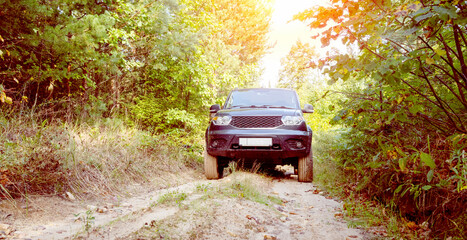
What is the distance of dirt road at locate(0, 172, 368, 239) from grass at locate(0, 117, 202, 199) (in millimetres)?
322

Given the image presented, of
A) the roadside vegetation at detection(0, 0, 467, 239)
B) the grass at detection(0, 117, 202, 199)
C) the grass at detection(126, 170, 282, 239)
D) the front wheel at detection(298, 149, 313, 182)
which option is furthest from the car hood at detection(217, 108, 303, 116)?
the grass at detection(0, 117, 202, 199)

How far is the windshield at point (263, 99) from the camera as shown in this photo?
642cm

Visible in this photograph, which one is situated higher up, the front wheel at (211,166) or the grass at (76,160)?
the grass at (76,160)

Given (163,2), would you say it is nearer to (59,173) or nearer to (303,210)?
(59,173)

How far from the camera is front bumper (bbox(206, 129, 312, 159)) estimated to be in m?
5.36

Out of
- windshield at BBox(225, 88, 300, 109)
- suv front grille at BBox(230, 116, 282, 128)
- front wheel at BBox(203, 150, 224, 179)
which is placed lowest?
front wheel at BBox(203, 150, 224, 179)

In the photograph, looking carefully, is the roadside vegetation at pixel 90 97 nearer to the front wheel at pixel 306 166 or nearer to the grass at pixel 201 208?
the grass at pixel 201 208

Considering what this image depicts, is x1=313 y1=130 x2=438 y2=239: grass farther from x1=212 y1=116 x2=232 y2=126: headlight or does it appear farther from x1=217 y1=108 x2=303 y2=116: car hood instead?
x1=212 y1=116 x2=232 y2=126: headlight

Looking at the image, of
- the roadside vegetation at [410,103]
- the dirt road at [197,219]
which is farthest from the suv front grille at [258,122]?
the roadside vegetation at [410,103]

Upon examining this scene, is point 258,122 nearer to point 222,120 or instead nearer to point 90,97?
point 222,120

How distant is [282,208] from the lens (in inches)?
157

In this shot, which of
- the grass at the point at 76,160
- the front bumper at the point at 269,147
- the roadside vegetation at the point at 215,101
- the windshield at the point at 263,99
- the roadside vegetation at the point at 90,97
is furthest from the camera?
the windshield at the point at 263,99

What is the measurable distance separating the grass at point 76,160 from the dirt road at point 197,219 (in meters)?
0.32

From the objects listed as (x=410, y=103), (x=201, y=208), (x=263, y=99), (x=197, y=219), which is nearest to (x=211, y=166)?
(x=263, y=99)
